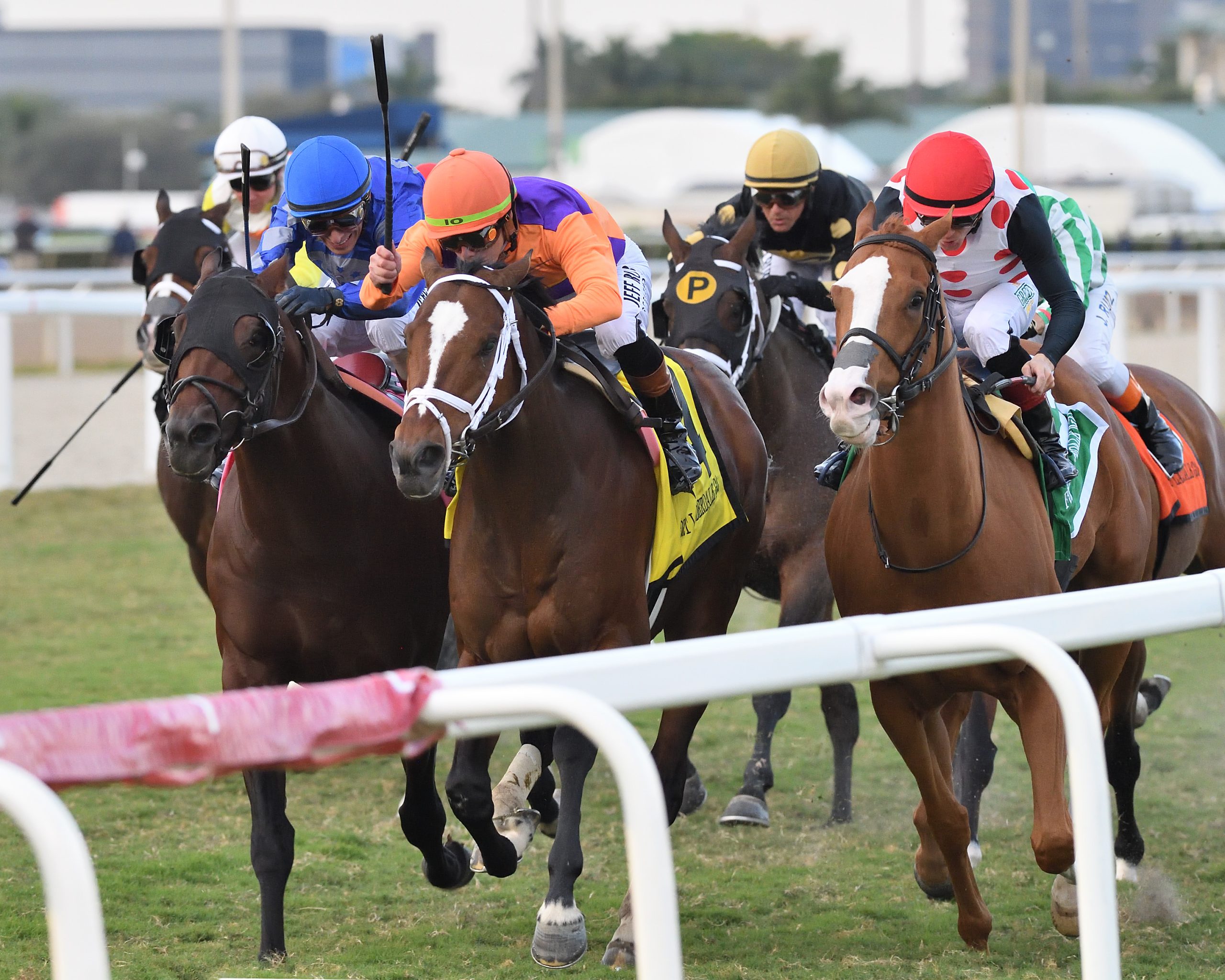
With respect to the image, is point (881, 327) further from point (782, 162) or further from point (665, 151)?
point (665, 151)

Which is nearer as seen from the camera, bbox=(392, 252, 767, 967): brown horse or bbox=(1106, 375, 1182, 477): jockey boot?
bbox=(392, 252, 767, 967): brown horse

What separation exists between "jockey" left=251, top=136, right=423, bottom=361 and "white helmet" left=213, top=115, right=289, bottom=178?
161 centimetres

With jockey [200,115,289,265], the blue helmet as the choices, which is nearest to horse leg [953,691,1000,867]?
the blue helmet

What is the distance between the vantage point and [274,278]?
4.32 metres

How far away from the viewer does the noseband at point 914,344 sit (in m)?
3.67

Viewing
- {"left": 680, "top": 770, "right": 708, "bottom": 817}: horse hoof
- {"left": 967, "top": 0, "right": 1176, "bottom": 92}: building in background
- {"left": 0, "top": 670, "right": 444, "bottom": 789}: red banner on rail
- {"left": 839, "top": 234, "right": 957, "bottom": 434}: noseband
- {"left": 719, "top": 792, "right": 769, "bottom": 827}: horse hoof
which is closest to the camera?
{"left": 0, "top": 670, "right": 444, "bottom": 789}: red banner on rail

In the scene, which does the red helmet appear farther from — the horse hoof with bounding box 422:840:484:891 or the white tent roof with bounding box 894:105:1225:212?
the white tent roof with bounding box 894:105:1225:212

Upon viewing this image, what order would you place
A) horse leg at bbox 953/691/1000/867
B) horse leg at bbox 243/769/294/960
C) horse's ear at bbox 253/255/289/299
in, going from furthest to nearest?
horse leg at bbox 953/691/1000/867
horse's ear at bbox 253/255/289/299
horse leg at bbox 243/769/294/960

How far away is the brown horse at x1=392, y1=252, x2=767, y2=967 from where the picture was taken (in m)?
3.87

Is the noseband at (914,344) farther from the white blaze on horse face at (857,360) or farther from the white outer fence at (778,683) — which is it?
the white outer fence at (778,683)

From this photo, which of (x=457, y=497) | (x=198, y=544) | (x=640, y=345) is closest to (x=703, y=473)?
(x=640, y=345)

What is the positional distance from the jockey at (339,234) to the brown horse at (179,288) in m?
1.08

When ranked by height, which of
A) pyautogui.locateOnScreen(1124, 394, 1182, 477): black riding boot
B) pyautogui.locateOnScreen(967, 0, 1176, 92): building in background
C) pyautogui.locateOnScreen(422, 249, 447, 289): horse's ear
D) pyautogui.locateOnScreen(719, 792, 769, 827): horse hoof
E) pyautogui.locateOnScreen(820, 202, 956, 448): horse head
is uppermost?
pyautogui.locateOnScreen(967, 0, 1176, 92): building in background

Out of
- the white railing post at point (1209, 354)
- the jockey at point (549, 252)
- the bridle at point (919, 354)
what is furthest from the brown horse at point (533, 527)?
the white railing post at point (1209, 354)
